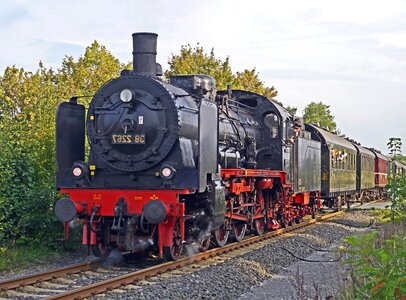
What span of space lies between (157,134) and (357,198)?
22.4 m

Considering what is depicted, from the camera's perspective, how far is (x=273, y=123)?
16562mm

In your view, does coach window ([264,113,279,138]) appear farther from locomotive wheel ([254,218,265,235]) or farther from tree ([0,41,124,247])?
tree ([0,41,124,247])

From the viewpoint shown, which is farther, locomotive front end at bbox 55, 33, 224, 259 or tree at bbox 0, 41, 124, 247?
tree at bbox 0, 41, 124, 247

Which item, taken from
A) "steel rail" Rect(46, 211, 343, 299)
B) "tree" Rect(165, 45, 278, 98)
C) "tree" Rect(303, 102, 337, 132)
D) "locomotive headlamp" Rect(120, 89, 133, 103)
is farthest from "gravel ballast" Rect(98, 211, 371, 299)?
"tree" Rect(303, 102, 337, 132)

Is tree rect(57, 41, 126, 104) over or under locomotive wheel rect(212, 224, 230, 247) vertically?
over

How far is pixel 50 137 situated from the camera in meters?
14.4

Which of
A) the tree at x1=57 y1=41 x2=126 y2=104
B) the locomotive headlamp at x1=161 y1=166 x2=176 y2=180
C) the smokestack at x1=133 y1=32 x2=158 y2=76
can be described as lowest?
the locomotive headlamp at x1=161 y1=166 x2=176 y2=180

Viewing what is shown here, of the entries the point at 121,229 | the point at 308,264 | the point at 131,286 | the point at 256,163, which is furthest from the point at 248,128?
the point at 131,286

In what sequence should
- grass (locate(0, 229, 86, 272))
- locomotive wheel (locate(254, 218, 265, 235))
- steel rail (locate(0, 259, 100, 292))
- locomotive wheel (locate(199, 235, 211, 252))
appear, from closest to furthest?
1. steel rail (locate(0, 259, 100, 292))
2. grass (locate(0, 229, 86, 272))
3. locomotive wheel (locate(199, 235, 211, 252))
4. locomotive wheel (locate(254, 218, 265, 235))

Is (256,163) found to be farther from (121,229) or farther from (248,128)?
(121,229)

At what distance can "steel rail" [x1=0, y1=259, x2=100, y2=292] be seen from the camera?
29.4 ft

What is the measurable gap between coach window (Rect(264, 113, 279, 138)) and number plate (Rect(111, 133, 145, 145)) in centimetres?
596

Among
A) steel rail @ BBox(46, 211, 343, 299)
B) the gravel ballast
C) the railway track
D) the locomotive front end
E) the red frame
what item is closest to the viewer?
steel rail @ BBox(46, 211, 343, 299)

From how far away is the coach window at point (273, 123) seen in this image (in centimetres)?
1641
